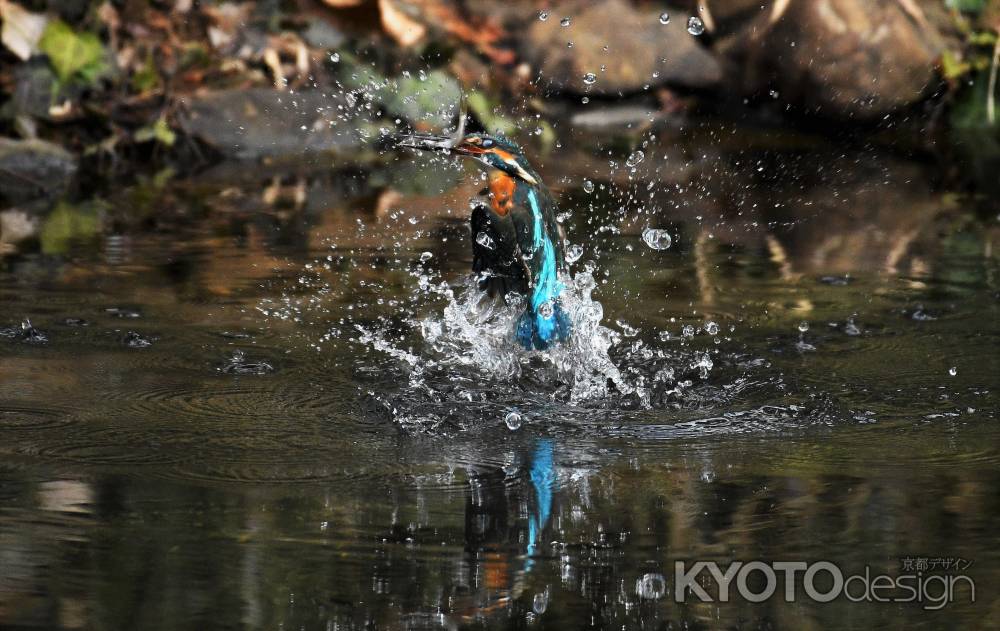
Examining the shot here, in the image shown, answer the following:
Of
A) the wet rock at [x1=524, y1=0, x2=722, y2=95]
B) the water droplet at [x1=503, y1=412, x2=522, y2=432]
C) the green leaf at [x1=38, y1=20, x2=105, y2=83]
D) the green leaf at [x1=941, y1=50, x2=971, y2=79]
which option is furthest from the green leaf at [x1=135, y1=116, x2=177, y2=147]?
the water droplet at [x1=503, y1=412, x2=522, y2=432]

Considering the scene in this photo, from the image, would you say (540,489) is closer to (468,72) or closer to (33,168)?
(33,168)

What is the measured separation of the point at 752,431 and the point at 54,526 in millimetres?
1820

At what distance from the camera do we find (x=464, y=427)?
13.8ft

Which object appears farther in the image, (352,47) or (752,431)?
(352,47)

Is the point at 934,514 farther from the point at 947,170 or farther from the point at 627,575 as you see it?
the point at 947,170

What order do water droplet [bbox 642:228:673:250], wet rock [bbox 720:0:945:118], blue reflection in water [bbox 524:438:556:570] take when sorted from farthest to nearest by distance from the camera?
1. wet rock [bbox 720:0:945:118]
2. water droplet [bbox 642:228:673:250]
3. blue reflection in water [bbox 524:438:556:570]

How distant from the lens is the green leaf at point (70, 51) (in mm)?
9492

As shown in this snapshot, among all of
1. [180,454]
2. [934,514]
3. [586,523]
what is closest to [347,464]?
[180,454]

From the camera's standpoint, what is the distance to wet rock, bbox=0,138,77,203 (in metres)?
8.42

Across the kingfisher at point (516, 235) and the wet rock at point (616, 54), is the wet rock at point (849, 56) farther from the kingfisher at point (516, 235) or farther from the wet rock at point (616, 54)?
the kingfisher at point (516, 235)

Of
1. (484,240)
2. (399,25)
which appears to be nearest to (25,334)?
(484,240)

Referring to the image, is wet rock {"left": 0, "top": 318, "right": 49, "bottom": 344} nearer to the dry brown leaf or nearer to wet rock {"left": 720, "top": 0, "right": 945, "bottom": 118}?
the dry brown leaf

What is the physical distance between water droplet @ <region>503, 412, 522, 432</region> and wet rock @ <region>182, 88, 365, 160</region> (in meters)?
5.86

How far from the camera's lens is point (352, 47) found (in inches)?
439
